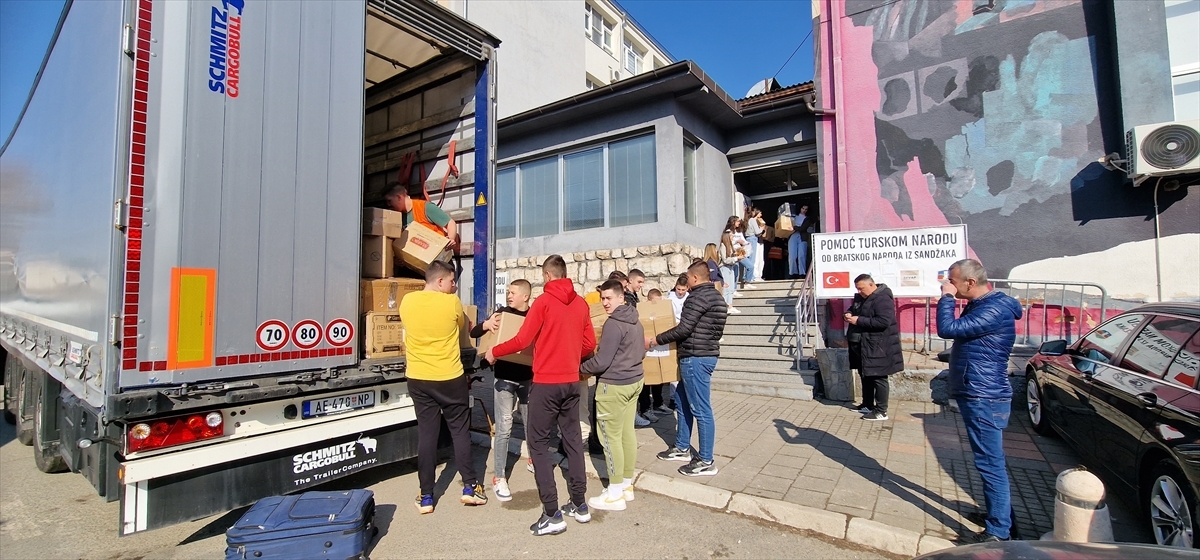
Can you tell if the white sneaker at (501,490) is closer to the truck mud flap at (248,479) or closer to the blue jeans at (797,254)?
the truck mud flap at (248,479)

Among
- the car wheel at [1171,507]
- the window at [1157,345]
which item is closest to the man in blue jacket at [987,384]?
the car wheel at [1171,507]

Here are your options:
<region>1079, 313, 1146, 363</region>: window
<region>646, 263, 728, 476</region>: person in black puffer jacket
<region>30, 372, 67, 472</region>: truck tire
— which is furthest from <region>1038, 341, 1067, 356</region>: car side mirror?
<region>30, 372, 67, 472</region>: truck tire

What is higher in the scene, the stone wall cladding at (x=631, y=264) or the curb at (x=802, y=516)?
the stone wall cladding at (x=631, y=264)

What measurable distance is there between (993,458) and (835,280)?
5.17 m

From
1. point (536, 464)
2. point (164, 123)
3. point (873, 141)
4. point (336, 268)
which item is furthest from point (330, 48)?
point (873, 141)

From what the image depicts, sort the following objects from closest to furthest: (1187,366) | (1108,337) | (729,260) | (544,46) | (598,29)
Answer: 1. (1187,366)
2. (1108,337)
3. (729,260)
4. (544,46)
5. (598,29)

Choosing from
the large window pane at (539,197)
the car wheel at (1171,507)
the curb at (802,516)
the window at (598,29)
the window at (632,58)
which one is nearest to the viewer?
the car wheel at (1171,507)

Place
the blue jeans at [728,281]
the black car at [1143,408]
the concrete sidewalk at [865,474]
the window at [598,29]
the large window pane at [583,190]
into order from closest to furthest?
the black car at [1143,408]
the concrete sidewalk at [865,474]
the blue jeans at [728,281]
the large window pane at [583,190]
the window at [598,29]

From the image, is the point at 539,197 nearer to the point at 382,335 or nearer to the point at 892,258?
the point at 892,258

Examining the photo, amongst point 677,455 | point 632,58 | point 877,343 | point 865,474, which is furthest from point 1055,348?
point 632,58

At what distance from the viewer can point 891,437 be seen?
5.73 metres

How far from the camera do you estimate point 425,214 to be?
539 centimetres

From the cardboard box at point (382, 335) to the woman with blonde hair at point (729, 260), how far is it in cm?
642

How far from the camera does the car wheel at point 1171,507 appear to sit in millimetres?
2855
